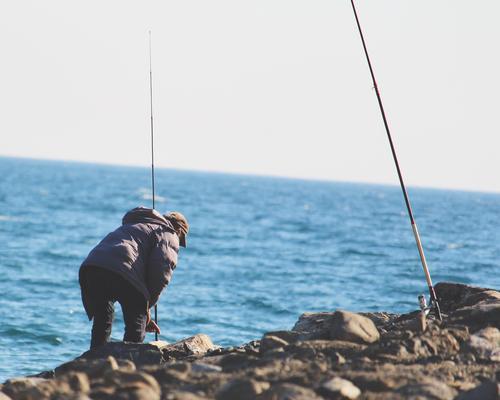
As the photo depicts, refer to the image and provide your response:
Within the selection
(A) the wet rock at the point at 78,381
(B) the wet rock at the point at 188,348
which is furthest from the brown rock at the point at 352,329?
(A) the wet rock at the point at 78,381

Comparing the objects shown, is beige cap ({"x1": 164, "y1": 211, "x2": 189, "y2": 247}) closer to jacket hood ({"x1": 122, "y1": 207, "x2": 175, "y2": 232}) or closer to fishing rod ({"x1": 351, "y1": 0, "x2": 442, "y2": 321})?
jacket hood ({"x1": 122, "y1": 207, "x2": 175, "y2": 232})

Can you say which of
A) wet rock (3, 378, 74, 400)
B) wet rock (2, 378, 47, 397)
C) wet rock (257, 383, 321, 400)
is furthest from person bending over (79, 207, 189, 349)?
wet rock (257, 383, 321, 400)

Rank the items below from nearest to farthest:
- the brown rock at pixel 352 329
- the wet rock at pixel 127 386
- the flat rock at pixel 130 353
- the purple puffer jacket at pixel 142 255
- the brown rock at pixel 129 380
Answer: the wet rock at pixel 127 386
the brown rock at pixel 129 380
the brown rock at pixel 352 329
the flat rock at pixel 130 353
the purple puffer jacket at pixel 142 255

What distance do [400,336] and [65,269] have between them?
55.9 ft

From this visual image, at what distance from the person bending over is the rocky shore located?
1.11 ft

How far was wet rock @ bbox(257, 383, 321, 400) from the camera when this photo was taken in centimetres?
485

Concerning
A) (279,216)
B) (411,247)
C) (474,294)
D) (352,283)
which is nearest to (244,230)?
(411,247)

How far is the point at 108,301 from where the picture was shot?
7.26 m

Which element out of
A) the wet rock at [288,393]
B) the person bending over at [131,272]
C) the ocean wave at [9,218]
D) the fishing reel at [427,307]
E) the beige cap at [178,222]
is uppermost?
the beige cap at [178,222]

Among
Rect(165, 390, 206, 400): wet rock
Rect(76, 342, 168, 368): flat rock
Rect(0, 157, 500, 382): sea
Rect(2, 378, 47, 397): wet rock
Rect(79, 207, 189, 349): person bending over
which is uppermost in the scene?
Rect(79, 207, 189, 349): person bending over

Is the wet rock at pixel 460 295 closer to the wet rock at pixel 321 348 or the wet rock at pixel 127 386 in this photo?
the wet rock at pixel 321 348

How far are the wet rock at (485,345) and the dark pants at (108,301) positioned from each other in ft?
8.49

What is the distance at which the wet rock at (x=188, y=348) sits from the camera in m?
7.87

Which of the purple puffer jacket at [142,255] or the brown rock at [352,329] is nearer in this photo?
the brown rock at [352,329]
